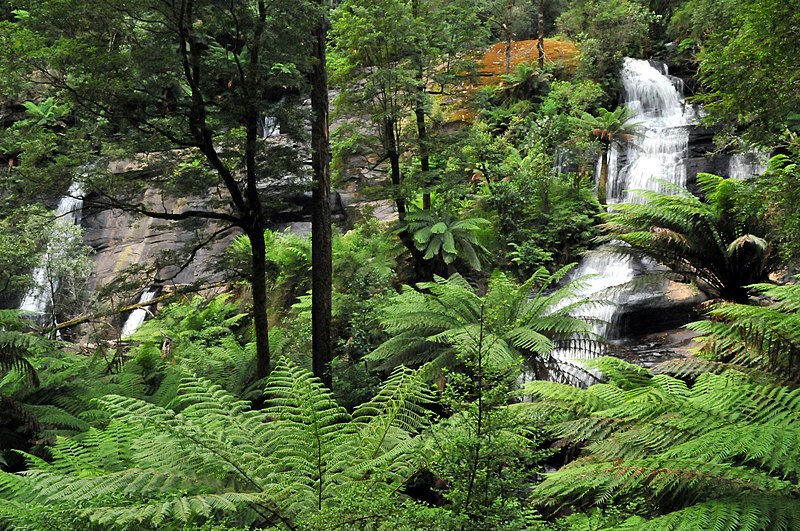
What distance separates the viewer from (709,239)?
21.5 ft

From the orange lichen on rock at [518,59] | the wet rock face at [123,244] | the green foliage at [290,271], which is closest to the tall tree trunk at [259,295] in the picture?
the green foliage at [290,271]

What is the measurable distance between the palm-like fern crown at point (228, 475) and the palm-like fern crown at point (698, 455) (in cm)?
86

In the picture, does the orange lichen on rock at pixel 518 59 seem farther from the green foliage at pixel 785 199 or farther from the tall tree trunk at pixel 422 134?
the green foliage at pixel 785 199

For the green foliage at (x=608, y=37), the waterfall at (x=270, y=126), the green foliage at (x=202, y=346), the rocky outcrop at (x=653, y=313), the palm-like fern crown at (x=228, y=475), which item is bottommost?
the green foliage at (x=202, y=346)

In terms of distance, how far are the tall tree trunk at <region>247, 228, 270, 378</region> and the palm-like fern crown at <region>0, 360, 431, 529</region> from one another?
3.23 m

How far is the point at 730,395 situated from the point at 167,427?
2745 millimetres

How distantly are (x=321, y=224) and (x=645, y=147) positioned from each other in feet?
33.4

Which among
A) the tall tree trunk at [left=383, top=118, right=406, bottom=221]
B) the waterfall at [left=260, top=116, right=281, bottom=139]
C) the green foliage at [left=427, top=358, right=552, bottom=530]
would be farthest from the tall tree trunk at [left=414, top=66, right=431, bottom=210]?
the green foliage at [left=427, top=358, right=552, bottom=530]

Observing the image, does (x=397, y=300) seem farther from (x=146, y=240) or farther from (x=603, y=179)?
(x=146, y=240)

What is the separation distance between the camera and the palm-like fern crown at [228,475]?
7.23 feet

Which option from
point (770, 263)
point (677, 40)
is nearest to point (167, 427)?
point (770, 263)

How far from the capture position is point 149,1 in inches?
210

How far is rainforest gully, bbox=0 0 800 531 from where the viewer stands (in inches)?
89.6

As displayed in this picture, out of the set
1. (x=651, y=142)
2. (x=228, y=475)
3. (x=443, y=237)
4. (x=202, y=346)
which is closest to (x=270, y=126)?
(x=443, y=237)
